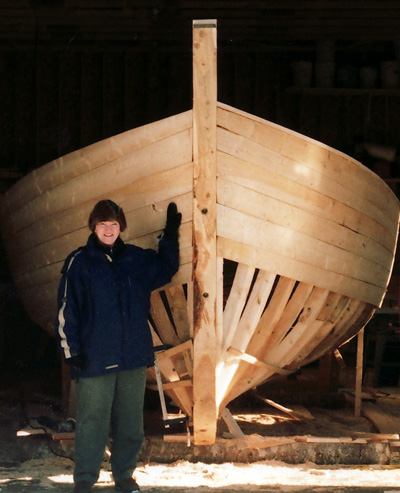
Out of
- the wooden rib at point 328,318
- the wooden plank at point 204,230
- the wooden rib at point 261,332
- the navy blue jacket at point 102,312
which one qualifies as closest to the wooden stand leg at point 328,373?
the wooden rib at point 328,318

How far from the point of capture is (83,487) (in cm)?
398

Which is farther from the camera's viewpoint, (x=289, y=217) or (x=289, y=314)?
(x=289, y=314)

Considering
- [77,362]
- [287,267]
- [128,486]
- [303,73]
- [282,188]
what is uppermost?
[303,73]

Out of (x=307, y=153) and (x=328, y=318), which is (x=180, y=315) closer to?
(x=328, y=318)

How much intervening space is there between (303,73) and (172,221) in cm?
A: 432

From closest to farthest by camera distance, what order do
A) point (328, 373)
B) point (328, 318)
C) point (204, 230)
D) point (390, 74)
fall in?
point (204, 230) < point (328, 318) < point (328, 373) < point (390, 74)

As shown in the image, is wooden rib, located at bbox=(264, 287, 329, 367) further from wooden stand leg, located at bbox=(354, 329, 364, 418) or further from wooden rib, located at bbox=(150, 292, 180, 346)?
wooden stand leg, located at bbox=(354, 329, 364, 418)

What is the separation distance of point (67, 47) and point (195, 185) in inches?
174

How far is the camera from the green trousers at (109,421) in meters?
3.97

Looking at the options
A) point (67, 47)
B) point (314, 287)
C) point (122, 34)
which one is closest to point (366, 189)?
point (314, 287)

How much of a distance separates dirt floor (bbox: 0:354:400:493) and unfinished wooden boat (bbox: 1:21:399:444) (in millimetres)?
336

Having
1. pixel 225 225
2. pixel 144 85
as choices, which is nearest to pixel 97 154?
pixel 225 225

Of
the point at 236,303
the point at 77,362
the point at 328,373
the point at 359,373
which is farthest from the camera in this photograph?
the point at 328,373

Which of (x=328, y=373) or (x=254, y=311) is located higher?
(x=254, y=311)
